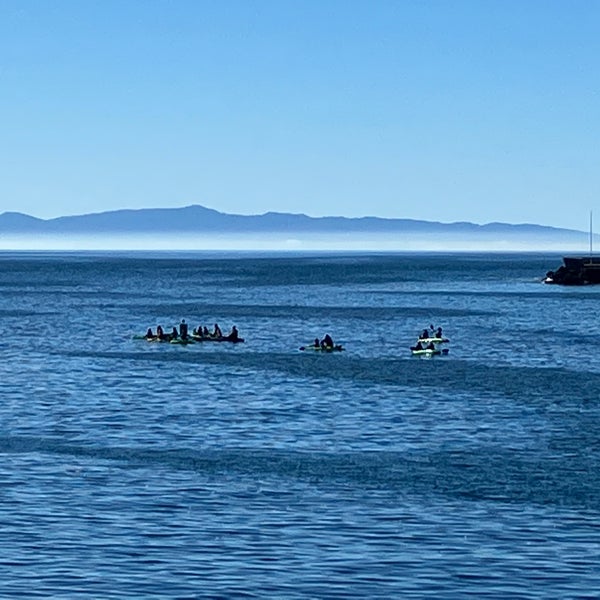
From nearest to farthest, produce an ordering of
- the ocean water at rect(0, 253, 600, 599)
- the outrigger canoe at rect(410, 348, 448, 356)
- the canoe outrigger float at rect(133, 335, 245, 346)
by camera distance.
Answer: the ocean water at rect(0, 253, 600, 599), the outrigger canoe at rect(410, 348, 448, 356), the canoe outrigger float at rect(133, 335, 245, 346)

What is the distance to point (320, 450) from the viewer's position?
50.7m

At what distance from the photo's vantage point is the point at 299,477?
147 ft

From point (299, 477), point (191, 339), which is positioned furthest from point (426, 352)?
point (299, 477)

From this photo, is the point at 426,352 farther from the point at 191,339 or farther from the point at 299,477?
the point at 299,477

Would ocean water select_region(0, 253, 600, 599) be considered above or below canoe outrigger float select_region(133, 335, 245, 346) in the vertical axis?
below

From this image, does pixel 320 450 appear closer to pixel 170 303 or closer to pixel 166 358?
pixel 166 358

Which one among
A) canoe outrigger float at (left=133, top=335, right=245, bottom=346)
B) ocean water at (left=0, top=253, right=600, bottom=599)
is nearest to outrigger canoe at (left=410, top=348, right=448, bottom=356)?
ocean water at (left=0, top=253, right=600, bottom=599)

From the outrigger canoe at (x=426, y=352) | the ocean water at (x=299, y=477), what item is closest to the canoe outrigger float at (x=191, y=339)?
the ocean water at (x=299, y=477)

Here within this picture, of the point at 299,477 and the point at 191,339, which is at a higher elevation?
the point at 191,339

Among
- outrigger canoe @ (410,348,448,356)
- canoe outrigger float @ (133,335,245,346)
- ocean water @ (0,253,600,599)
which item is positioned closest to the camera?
ocean water @ (0,253,600,599)

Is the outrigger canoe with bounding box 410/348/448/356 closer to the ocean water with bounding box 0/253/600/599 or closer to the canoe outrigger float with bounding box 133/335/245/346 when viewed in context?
the ocean water with bounding box 0/253/600/599

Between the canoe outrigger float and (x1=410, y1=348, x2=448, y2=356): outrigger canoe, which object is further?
the canoe outrigger float

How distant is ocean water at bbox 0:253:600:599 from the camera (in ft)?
109

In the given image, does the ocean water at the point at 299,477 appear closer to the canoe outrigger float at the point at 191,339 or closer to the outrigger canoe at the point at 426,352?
the outrigger canoe at the point at 426,352
